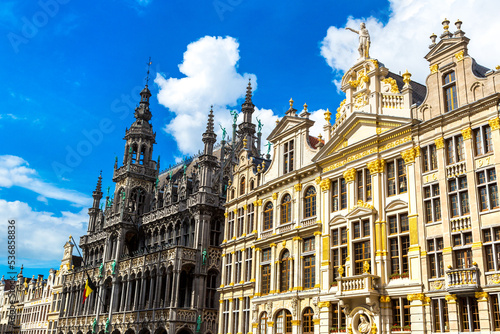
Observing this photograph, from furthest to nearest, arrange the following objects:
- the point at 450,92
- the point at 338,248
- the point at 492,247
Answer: the point at 338,248 < the point at 450,92 < the point at 492,247

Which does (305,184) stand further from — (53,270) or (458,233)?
(53,270)

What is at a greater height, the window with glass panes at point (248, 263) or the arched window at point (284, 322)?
the window with glass panes at point (248, 263)

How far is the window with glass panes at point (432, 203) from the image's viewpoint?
29031 millimetres

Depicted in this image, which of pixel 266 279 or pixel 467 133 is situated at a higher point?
pixel 467 133

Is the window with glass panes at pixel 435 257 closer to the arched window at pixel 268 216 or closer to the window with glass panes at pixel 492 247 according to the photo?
the window with glass panes at pixel 492 247

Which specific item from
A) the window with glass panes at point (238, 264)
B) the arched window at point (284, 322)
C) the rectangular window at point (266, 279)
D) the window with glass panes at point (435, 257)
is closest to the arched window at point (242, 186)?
the window with glass panes at point (238, 264)

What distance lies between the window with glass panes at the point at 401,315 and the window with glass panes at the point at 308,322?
263 inches

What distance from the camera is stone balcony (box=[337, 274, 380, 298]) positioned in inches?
1189

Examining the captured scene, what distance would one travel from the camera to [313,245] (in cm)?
3688

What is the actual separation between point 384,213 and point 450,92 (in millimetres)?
7720

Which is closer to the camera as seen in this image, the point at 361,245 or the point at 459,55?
the point at 459,55

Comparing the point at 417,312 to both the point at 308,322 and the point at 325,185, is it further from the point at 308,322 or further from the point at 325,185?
the point at 325,185

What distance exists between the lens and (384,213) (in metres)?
31.8

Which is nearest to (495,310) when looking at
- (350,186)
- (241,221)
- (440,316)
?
(440,316)
